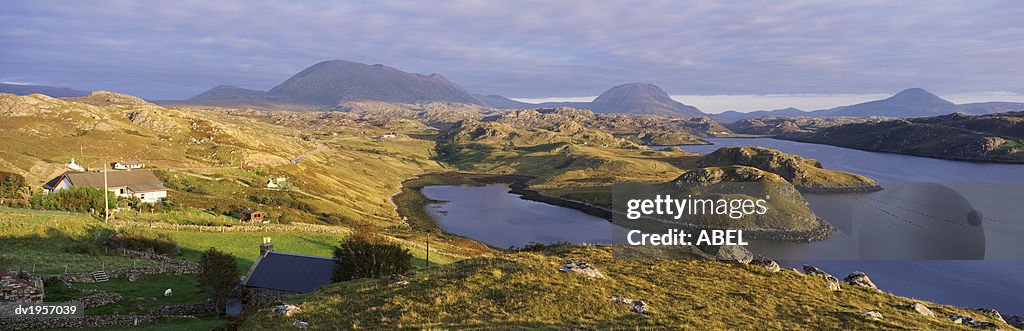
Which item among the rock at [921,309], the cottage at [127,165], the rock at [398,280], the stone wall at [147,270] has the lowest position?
the stone wall at [147,270]

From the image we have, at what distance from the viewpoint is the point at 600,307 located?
26.4 metres

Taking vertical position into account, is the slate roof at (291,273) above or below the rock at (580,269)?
below

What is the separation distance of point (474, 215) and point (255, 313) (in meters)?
122

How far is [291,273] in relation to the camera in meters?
42.9

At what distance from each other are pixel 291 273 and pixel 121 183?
74.3 metres

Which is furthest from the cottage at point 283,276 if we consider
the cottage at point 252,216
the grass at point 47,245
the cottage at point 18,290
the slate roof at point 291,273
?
the cottage at point 252,216

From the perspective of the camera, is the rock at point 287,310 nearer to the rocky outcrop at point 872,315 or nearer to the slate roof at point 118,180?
the rocky outcrop at point 872,315

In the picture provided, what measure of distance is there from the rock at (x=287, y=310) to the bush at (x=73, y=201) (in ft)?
196

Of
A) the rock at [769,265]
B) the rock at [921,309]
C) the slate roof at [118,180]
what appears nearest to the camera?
the rock at [921,309]

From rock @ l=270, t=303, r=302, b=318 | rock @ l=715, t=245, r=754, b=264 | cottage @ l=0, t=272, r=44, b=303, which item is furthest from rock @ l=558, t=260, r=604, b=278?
cottage @ l=0, t=272, r=44, b=303

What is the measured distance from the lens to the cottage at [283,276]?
41.5 m

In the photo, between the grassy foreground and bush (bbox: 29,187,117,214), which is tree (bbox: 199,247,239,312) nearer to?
the grassy foreground

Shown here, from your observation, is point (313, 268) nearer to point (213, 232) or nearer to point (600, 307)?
point (600, 307)

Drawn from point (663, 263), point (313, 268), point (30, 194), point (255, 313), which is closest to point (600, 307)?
point (663, 263)
